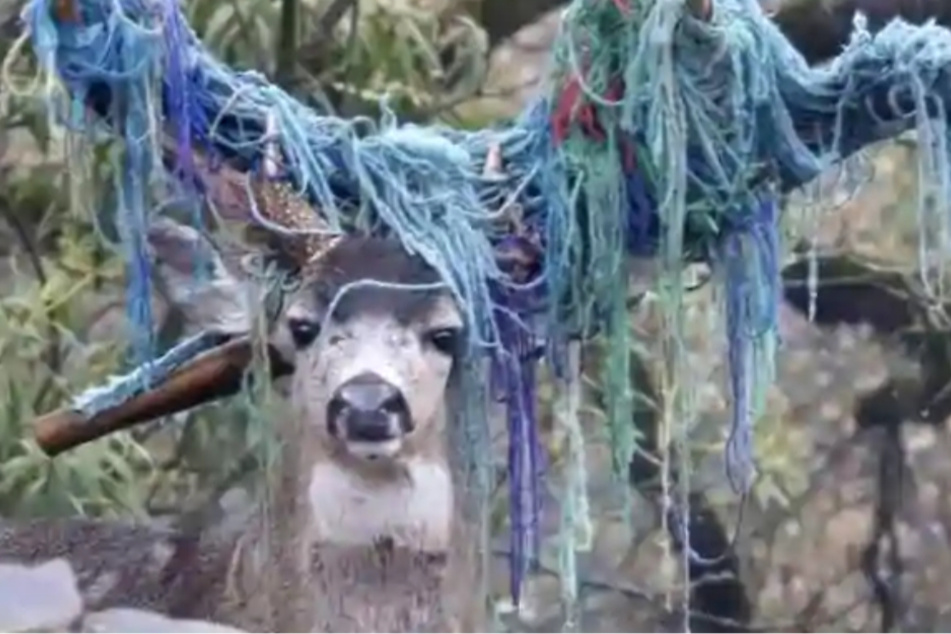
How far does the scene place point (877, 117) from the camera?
58.7 inches

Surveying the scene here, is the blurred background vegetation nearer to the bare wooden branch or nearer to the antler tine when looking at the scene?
the bare wooden branch

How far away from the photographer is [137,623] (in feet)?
7.54

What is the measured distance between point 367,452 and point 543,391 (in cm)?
93

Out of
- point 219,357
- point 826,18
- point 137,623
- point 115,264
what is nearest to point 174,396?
point 219,357

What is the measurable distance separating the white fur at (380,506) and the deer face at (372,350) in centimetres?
2

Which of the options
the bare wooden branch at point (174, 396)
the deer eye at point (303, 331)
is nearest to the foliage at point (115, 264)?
the bare wooden branch at point (174, 396)

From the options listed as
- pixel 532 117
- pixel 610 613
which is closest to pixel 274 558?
pixel 532 117

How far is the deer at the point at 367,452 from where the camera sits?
145cm

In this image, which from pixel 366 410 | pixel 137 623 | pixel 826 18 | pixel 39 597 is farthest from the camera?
pixel 826 18

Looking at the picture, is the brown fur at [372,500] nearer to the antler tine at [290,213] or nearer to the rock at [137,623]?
the antler tine at [290,213]

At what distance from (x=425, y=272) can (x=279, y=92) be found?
17cm

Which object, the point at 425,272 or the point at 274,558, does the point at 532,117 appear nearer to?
the point at 425,272

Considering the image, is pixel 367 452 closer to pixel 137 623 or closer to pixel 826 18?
pixel 137 623

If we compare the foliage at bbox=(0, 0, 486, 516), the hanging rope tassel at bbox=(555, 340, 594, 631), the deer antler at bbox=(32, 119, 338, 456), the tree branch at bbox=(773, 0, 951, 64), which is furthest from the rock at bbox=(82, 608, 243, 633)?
the tree branch at bbox=(773, 0, 951, 64)
